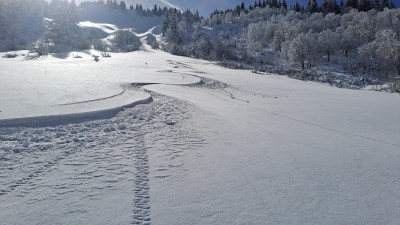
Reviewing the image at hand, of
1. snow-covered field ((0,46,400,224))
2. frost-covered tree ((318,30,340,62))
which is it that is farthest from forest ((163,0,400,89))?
snow-covered field ((0,46,400,224))

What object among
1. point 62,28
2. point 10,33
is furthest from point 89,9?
point 62,28

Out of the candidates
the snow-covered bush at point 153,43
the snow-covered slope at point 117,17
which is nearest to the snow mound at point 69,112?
the snow-covered bush at point 153,43

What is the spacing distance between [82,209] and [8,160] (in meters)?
1.50

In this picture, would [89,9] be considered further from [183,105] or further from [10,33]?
[183,105]

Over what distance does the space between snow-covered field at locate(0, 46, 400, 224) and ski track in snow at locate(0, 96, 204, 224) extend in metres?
0.01

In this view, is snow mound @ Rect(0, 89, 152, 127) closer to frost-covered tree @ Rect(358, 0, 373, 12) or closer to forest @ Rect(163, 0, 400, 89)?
forest @ Rect(163, 0, 400, 89)

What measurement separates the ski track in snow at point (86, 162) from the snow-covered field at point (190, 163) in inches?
0.5

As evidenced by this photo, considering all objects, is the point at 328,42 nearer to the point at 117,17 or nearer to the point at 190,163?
the point at 190,163

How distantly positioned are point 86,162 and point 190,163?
1266 mm

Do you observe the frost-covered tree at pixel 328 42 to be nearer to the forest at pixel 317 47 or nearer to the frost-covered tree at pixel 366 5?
the forest at pixel 317 47

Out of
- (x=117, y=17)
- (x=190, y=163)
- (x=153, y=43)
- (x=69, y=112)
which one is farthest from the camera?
(x=117, y=17)

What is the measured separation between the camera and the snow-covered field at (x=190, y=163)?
2.19 metres

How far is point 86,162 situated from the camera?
9.93ft

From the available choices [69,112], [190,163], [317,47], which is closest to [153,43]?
[317,47]
